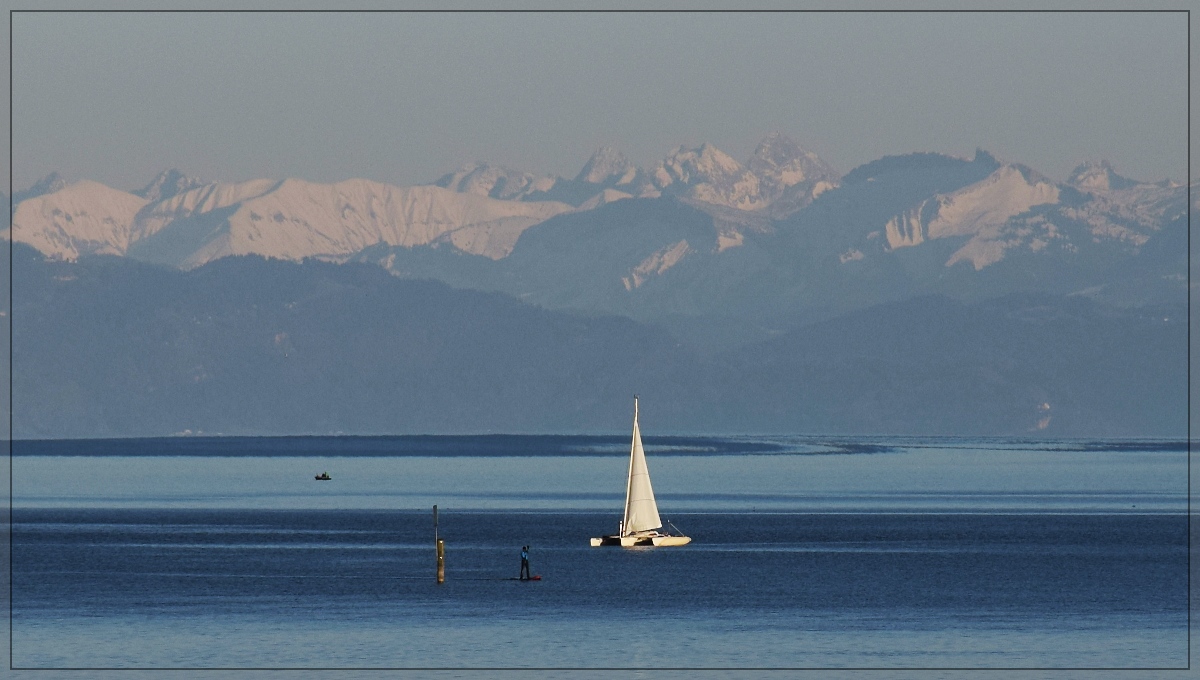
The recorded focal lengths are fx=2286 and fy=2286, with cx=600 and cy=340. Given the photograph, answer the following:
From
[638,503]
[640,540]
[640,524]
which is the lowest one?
[640,540]

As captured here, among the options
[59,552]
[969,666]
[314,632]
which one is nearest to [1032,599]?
[969,666]

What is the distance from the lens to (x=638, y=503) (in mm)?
130250

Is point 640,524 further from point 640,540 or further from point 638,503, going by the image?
point 638,503

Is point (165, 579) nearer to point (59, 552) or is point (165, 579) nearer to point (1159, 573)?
point (59, 552)

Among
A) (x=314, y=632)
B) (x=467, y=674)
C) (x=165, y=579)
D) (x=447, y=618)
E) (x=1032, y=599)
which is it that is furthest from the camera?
(x=165, y=579)

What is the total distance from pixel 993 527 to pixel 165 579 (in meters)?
69.0

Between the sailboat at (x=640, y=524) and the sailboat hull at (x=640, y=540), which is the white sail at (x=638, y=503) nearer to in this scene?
the sailboat at (x=640, y=524)

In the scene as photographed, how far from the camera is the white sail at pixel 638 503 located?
4983 inches

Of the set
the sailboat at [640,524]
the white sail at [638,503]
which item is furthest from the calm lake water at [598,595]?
the white sail at [638,503]

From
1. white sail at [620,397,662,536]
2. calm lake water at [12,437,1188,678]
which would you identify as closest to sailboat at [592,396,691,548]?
white sail at [620,397,662,536]

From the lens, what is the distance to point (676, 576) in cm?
11206

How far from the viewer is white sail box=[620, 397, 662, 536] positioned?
127 m

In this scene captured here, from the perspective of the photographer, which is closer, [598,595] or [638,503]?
[598,595]

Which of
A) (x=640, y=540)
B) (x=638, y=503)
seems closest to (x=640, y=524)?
(x=640, y=540)
